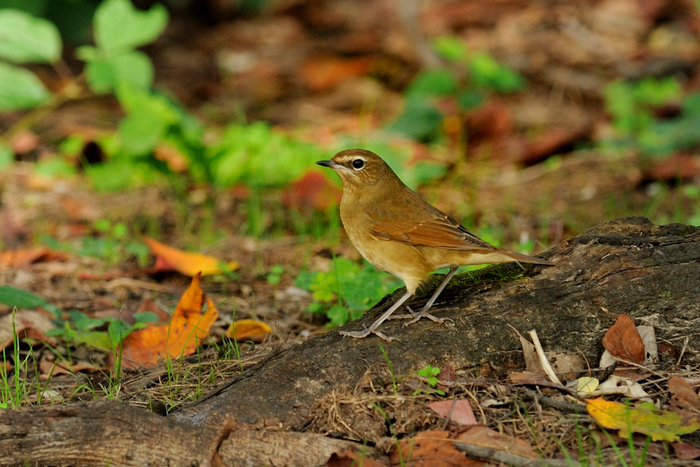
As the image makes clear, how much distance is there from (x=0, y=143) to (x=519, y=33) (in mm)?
7734

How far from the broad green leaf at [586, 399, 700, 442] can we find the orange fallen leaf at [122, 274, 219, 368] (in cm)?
219

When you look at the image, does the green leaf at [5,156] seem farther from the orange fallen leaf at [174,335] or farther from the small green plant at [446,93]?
the orange fallen leaf at [174,335]

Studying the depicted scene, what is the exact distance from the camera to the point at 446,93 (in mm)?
9289

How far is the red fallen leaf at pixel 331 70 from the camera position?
11594 millimetres

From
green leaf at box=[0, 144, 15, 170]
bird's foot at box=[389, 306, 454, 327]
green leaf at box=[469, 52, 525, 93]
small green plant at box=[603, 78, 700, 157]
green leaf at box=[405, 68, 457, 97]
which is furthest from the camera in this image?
green leaf at box=[405, 68, 457, 97]

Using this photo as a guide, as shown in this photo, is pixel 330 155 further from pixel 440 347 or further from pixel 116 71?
pixel 440 347

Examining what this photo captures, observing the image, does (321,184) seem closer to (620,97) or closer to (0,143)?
(0,143)

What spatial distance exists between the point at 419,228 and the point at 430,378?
3.64 feet

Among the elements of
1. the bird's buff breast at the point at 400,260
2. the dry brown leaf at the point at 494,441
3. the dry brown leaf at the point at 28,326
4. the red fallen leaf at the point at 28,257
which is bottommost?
the red fallen leaf at the point at 28,257

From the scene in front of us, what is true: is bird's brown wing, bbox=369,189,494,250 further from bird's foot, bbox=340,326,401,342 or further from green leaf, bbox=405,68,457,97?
green leaf, bbox=405,68,457,97

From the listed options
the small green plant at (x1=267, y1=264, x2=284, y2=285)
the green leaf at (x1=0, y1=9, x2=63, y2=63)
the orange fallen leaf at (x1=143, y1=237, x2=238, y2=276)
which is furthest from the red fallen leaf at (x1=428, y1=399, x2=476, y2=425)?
the green leaf at (x1=0, y1=9, x2=63, y2=63)

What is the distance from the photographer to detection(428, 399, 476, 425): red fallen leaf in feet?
11.1

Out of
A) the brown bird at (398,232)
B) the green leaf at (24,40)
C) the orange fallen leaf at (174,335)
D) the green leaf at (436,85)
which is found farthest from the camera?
the green leaf at (436,85)

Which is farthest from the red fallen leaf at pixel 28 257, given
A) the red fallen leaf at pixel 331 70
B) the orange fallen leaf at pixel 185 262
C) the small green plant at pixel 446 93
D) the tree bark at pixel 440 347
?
the red fallen leaf at pixel 331 70
